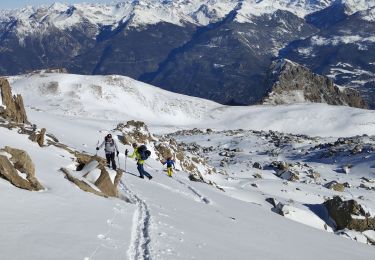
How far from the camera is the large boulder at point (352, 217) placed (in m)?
29.9

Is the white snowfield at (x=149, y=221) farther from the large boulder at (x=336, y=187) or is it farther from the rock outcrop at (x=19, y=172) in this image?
the large boulder at (x=336, y=187)

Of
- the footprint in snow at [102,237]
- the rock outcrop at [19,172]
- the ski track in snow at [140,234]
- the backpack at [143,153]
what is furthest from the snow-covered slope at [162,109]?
the footprint in snow at [102,237]

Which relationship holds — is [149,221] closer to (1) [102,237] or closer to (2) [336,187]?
(1) [102,237]

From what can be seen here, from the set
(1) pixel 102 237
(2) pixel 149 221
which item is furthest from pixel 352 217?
(1) pixel 102 237

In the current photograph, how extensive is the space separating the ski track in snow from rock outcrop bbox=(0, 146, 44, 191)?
3.40 m

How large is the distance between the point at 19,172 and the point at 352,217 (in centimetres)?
1896

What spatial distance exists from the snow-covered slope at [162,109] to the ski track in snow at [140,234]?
307 feet

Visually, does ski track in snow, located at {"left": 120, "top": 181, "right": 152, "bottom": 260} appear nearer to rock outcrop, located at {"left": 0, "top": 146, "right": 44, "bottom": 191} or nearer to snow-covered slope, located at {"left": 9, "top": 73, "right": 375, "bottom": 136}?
rock outcrop, located at {"left": 0, "top": 146, "right": 44, "bottom": 191}

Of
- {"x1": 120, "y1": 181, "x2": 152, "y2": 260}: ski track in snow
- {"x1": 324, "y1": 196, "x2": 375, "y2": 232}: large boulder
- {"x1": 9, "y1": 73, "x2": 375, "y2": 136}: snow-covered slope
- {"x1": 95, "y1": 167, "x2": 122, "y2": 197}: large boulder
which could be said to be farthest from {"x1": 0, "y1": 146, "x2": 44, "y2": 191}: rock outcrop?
{"x1": 9, "y1": 73, "x2": 375, "y2": 136}: snow-covered slope

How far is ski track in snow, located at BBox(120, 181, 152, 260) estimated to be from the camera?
1264 cm

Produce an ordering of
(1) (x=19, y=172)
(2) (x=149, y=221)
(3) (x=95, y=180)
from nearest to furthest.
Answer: (2) (x=149, y=221) → (1) (x=19, y=172) → (3) (x=95, y=180)

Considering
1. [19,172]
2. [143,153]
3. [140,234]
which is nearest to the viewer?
[140,234]

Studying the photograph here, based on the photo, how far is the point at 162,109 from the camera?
13112 cm

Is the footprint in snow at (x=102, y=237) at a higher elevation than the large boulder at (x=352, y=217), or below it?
higher
